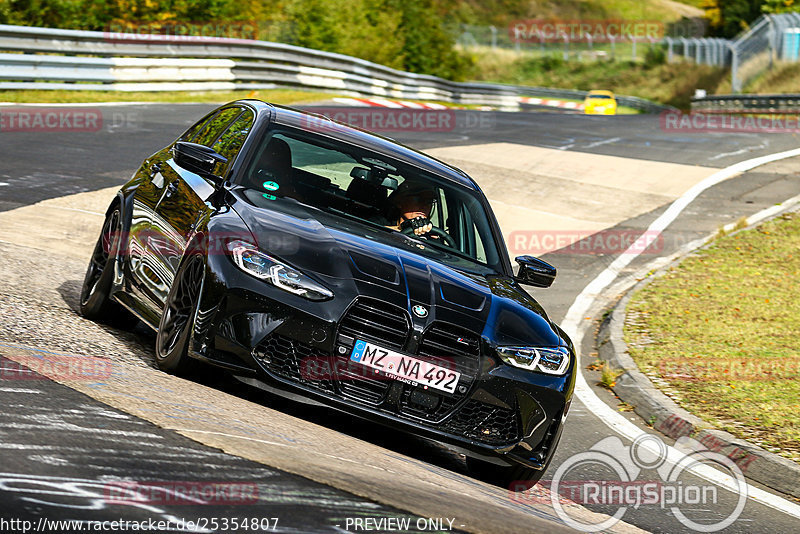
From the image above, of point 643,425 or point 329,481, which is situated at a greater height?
point 329,481

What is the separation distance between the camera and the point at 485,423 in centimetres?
571

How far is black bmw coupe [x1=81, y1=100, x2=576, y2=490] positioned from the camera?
5.47 metres

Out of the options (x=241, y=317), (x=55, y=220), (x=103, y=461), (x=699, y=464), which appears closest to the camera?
(x=103, y=461)

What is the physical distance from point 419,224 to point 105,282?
7.10 feet

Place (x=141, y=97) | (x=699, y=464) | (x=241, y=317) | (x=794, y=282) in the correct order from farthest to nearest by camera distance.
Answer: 1. (x=141, y=97)
2. (x=794, y=282)
3. (x=699, y=464)
4. (x=241, y=317)

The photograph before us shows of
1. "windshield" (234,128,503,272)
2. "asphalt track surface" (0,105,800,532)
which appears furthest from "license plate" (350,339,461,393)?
"windshield" (234,128,503,272)

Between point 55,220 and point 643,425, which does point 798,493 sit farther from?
point 55,220

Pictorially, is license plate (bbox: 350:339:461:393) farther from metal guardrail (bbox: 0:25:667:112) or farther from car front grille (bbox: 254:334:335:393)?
metal guardrail (bbox: 0:25:667:112)

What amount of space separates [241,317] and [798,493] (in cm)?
384

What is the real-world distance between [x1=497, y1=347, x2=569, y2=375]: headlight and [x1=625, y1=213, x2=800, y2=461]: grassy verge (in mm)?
2402

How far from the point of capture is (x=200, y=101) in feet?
81.3

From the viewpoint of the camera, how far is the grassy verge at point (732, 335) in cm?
838

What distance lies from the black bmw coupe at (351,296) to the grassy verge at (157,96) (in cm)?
1500

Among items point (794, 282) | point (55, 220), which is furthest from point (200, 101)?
point (794, 282)
